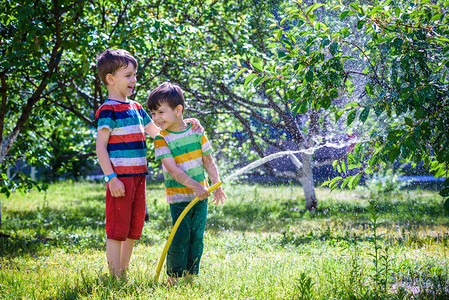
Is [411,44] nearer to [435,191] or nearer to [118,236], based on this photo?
[118,236]

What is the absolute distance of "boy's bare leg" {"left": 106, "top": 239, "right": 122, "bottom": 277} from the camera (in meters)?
2.87

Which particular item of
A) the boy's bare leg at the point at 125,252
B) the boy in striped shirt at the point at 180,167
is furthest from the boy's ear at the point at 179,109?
the boy's bare leg at the point at 125,252

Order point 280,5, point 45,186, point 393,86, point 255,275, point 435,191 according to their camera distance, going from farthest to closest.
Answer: point 435,191
point 280,5
point 45,186
point 255,275
point 393,86

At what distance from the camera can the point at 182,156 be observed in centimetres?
294

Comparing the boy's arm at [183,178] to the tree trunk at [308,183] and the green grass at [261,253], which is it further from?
the tree trunk at [308,183]

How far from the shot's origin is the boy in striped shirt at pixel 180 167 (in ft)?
9.42

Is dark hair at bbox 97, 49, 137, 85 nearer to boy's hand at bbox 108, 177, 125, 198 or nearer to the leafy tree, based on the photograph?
boy's hand at bbox 108, 177, 125, 198

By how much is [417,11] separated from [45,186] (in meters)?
4.96

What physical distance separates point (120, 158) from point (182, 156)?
1.35 feet

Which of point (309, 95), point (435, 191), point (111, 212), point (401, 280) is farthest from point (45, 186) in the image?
point (435, 191)

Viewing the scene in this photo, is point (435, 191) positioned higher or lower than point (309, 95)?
lower

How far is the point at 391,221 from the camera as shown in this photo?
5.98 m

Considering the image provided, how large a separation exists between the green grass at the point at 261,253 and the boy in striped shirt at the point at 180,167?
0.60 ft

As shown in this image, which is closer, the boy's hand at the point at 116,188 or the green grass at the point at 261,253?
the green grass at the point at 261,253
